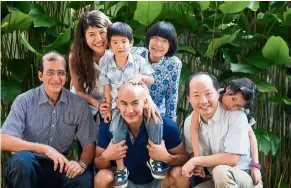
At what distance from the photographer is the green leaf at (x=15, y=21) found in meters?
2.69

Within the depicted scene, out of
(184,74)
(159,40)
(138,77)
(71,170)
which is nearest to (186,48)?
(184,74)

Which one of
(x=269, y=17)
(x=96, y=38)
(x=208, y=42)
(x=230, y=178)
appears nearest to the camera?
(x=230, y=178)

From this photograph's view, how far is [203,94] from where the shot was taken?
2.19m

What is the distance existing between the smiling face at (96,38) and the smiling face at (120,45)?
5.6 inches

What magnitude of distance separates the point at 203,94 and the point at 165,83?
11.4 inches

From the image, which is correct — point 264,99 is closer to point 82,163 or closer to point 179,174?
point 179,174

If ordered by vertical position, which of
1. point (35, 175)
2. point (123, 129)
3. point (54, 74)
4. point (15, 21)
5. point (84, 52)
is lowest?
point (35, 175)

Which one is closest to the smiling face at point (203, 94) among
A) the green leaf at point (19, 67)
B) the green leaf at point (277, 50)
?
the green leaf at point (277, 50)

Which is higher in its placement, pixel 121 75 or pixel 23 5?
pixel 23 5

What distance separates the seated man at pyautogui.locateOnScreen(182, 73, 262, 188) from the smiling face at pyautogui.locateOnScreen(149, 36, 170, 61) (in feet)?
0.65

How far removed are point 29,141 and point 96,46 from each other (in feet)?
1.71

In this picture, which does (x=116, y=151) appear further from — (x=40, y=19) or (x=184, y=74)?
(x=40, y=19)

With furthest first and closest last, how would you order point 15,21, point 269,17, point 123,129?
point 269,17 → point 15,21 → point 123,129

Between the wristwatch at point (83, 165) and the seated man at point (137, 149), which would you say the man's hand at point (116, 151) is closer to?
the seated man at point (137, 149)
